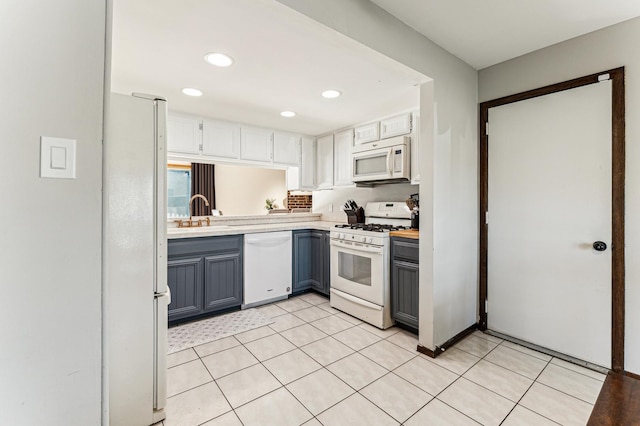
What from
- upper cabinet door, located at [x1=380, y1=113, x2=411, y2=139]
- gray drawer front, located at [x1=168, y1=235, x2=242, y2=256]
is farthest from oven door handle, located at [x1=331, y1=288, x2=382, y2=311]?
upper cabinet door, located at [x1=380, y1=113, x2=411, y2=139]

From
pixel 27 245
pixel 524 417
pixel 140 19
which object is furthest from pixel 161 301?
pixel 524 417

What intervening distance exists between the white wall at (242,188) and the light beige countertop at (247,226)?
1.67 meters

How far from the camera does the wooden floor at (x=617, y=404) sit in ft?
2.58

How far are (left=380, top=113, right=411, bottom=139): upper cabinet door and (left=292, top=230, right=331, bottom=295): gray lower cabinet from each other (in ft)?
4.62

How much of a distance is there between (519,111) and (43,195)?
3.09 metres

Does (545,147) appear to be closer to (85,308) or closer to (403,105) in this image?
(403,105)

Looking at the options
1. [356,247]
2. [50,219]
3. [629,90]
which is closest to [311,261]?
[356,247]

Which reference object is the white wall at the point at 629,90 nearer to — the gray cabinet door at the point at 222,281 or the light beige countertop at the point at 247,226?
the light beige countertop at the point at 247,226

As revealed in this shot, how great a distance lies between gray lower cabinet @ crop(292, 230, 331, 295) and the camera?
369cm

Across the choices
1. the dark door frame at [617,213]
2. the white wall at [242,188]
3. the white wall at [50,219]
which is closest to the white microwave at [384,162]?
the dark door frame at [617,213]

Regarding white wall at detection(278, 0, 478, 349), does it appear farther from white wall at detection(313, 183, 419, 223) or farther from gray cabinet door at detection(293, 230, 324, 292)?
gray cabinet door at detection(293, 230, 324, 292)

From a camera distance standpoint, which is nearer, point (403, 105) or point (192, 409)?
point (192, 409)

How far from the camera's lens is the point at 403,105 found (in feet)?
10.3

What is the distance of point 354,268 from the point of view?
10.2 feet
